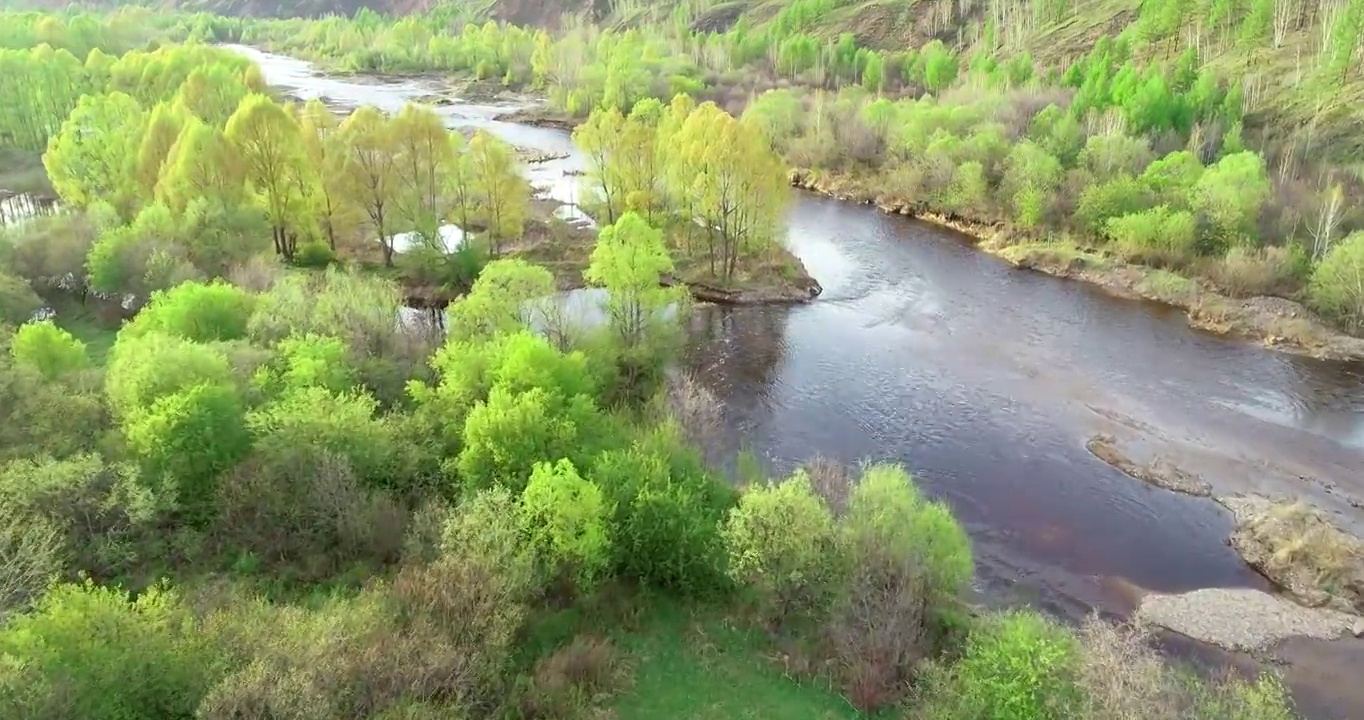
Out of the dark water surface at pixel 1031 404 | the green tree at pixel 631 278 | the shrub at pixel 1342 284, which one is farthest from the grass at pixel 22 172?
the shrub at pixel 1342 284

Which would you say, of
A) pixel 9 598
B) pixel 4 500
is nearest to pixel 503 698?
pixel 9 598

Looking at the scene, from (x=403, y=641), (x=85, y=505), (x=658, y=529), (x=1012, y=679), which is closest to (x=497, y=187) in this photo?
(x=85, y=505)

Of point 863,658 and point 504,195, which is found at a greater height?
point 504,195

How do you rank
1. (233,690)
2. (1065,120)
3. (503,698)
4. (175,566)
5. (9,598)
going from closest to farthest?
(233,690) < (9,598) < (503,698) < (175,566) < (1065,120)

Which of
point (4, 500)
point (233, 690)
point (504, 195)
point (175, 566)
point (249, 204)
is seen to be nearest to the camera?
point (233, 690)

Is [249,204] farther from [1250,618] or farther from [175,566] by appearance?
[1250,618]

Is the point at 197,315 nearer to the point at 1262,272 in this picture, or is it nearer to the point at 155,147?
the point at 155,147
